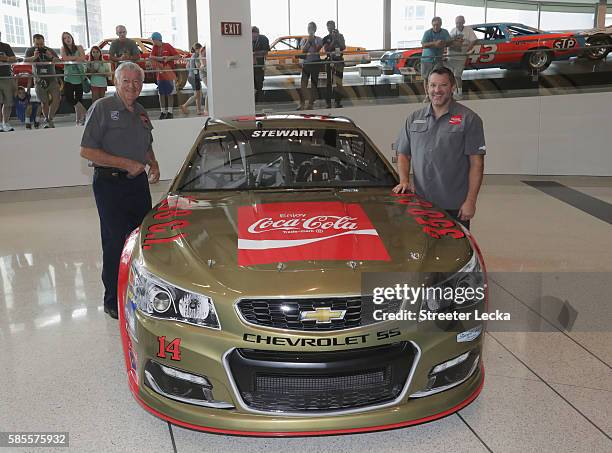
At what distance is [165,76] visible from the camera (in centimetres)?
893

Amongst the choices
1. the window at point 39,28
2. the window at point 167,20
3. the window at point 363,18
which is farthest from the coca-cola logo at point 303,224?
the window at point 363,18

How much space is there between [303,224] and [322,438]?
0.94 metres

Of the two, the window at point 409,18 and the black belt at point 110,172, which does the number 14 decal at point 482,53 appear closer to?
the black belt at point 110,172

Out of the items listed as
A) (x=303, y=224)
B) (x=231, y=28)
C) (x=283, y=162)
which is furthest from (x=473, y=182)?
(x=231, y=28)

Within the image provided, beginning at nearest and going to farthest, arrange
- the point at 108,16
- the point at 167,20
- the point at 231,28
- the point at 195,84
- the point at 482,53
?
the point at 231,28, the point at 195,84, the point at 482,53, the point at 108,16, the point at 167,20

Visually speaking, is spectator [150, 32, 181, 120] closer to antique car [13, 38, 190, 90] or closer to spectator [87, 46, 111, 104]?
antique car [13, 38, 190, 90]

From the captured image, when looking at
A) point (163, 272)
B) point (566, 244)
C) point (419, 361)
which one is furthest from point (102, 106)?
point (566, 244)

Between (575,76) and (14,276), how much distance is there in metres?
7.96

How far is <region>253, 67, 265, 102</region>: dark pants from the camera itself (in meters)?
8.70

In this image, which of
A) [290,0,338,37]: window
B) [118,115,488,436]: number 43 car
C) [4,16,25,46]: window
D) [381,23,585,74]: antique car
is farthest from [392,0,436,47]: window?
[118,115,488,436]: number 43 car

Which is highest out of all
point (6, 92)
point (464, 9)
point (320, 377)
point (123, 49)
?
point (464, 9)

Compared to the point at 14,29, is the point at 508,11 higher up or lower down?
higher up

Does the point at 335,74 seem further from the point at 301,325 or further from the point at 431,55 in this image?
the point at 301,325

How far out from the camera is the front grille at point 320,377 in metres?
2.23
